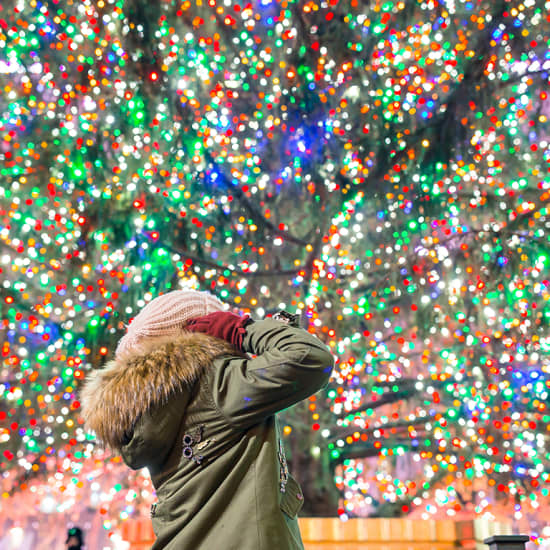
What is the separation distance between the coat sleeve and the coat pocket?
186mm

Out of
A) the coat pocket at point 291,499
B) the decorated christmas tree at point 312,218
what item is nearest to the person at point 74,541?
the decorated christmas tree at point 312,218

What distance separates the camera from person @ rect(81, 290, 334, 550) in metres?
1.41

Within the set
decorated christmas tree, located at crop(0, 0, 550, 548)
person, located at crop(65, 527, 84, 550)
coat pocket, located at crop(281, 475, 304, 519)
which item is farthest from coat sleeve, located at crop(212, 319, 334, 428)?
person, located at crop(65, 527, 84, 550)

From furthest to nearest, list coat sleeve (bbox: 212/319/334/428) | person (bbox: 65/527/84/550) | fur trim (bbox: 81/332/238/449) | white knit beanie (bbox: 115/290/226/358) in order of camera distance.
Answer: person (bbox: 65/527/84/550)
white knit beanie (bbox: 115/290/226/358)
fur trim (bbox: 81/332/238/449)
coat sleeve (bbox: 212/319/334/428)

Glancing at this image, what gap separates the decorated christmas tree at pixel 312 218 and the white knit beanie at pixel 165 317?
341 centimetres

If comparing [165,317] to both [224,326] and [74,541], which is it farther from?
[74,541]

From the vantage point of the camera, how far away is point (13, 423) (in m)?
4.84

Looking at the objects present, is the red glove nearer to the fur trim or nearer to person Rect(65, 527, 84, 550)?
the fur trim

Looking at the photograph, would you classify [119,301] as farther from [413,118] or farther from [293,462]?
[413,118]

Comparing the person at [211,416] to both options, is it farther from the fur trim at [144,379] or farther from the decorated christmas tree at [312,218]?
the decorated christmas tree at [312,218]

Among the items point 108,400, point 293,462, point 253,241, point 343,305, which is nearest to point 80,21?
point 253,241

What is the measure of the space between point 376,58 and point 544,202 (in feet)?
6.38

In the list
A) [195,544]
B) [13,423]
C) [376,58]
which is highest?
[376,58]

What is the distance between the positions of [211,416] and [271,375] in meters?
0.20
